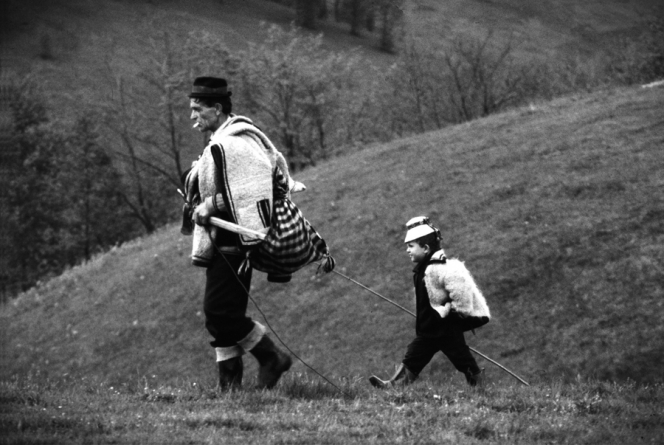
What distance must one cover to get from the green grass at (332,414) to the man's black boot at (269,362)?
0.14 m

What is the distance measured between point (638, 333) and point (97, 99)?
3886 centimetres

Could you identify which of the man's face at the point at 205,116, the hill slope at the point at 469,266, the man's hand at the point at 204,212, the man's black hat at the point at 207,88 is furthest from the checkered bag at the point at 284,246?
the hill slope at the point at 469,266

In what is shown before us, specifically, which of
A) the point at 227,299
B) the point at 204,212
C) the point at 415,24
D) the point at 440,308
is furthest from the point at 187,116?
the point at 227,299

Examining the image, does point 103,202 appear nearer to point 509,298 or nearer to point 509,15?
point 509,15

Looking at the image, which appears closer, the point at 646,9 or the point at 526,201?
the point at 526,201

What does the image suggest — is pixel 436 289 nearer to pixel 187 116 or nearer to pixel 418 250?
pixel 418 250

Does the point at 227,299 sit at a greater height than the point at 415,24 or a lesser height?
greater

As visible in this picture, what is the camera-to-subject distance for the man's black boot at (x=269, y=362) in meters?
7.25

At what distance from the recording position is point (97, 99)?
47.8 meters

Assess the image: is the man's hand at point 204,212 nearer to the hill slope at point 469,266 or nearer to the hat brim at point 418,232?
the hat brim at point 418,232

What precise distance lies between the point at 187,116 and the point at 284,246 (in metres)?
39.3

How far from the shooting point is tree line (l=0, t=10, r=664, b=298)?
140 ft

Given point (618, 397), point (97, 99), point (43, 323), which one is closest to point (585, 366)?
point (618, 397)

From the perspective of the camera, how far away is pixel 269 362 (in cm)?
730
